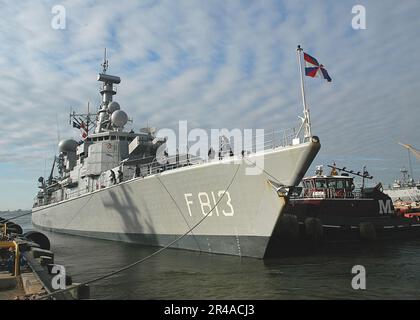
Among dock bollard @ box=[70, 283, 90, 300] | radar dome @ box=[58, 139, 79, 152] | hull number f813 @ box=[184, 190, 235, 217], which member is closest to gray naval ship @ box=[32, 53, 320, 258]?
hull number f813 @ box=[184, 190, 235, 217]

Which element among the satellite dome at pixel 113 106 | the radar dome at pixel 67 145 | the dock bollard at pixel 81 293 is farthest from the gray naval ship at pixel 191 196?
the radar dome at pixel 67 145

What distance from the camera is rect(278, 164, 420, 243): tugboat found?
16.8 m

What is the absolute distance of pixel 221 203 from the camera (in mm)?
11672

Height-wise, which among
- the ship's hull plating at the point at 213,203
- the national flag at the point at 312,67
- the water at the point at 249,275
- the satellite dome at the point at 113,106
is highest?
the satellite dome at the point at 113,106

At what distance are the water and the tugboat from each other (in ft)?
9.08

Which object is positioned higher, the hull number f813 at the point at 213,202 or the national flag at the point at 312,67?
the national flag at the point at 312,67

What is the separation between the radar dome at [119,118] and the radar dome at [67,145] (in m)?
11.6

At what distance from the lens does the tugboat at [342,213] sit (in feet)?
55.1

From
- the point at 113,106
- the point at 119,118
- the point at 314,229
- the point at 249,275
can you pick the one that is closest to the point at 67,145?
the point at 113,106

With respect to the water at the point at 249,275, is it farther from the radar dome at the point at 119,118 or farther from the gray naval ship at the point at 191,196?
the radar dome at the point at 119,118

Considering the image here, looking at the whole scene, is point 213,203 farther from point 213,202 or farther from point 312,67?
point 312,67

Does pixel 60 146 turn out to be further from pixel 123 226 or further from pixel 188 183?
pixel 188 183

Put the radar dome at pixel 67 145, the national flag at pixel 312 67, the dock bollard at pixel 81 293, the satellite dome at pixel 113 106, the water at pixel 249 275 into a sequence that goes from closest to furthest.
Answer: the dock bollard at pixel 81 293 < the water at pixel 249 275 < the national flag at pixel 312 67 < the satellite dome at pixel 113 106 < the radar dome at pixel 67 145

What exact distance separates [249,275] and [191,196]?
422 centimetres
